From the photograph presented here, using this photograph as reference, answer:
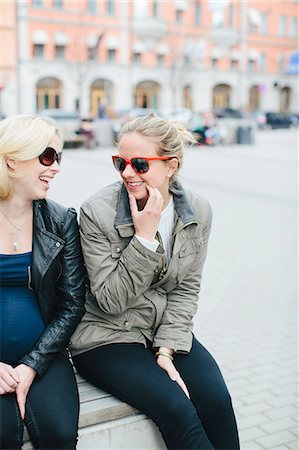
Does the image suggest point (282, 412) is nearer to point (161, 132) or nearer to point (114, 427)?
point (114, 427)

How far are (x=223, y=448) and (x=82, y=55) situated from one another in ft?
137

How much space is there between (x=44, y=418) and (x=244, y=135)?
22689 mm

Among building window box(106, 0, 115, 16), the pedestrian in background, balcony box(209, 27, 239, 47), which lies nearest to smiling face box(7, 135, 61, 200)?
the pedestrian in background

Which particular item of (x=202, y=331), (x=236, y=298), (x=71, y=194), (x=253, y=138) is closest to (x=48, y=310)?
(x=202, y=331)

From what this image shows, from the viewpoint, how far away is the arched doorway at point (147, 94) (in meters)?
46.4

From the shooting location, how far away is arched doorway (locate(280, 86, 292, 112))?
5294cm

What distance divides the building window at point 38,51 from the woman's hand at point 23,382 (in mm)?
40462

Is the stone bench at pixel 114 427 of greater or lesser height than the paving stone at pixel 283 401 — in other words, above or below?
above

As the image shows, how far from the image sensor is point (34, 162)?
98.4 inches

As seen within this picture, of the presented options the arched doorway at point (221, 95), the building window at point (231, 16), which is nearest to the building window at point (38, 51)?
the building window at point (231, 16)

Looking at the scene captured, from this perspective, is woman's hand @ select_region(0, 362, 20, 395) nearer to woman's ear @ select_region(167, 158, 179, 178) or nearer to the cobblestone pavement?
woman's ear @ select_region(167, 158, 179, 178)

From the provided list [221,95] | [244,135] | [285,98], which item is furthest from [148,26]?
[244,135]

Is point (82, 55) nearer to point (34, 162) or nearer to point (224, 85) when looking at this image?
point (224, 85)

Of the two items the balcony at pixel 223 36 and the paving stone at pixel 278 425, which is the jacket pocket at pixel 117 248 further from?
the balcony at pixel 223 36
